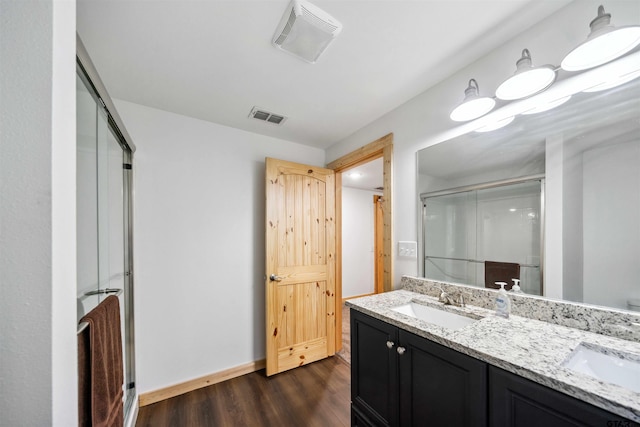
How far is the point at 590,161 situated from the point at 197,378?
3.02m

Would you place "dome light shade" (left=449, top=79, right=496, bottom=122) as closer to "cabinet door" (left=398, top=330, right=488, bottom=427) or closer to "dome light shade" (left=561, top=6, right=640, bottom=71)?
"dome light shade" (left=561, top=6, right=640, bottom=71)

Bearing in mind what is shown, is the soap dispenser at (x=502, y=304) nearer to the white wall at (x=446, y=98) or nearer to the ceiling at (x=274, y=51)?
the white wall at (x=446, y=98)

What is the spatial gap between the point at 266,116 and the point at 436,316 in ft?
6.69

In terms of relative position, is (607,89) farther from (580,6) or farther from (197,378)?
(197,378)

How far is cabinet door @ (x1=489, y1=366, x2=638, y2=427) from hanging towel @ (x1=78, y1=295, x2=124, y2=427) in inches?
57.8

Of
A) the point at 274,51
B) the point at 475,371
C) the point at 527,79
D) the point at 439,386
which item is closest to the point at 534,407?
the point at 475,371

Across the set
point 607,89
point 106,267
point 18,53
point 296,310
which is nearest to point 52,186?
point 18,53

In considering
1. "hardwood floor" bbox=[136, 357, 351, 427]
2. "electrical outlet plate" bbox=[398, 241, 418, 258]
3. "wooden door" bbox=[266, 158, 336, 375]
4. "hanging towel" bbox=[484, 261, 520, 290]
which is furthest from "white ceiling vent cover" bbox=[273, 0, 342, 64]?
"hardwood floor" bbox=[136, 357, 351, 427]

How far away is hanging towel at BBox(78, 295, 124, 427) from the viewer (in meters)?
0.88

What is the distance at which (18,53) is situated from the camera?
20.2 inches

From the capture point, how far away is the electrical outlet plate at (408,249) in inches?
69.7

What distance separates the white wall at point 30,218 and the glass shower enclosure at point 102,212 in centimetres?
49

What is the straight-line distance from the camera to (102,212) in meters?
1.34

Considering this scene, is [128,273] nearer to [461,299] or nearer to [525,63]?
[461,299]
